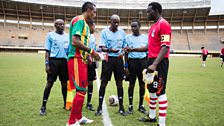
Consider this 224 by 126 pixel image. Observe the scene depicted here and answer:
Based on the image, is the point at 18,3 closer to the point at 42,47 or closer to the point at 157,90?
the point at 42,47

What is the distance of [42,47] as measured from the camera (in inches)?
1737

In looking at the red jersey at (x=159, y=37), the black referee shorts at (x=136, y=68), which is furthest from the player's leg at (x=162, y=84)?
the black referee shorts at (x=136, y=68)

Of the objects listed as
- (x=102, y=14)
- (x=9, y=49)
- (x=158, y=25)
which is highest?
(x=102, y=14)

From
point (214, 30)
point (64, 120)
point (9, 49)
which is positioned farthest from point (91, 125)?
point (214, 30)

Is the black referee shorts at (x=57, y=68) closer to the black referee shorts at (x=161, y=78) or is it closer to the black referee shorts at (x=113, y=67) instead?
the black referee shorts at (x=113, y=67)

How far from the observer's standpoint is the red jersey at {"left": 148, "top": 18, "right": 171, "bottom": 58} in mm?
3564

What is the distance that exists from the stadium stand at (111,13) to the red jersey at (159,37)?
43.2 meters

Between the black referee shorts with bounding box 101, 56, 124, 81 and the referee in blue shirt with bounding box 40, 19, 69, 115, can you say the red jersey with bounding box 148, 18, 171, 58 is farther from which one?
the referee in blue shirt with bounding box 40, 19, 69, 115

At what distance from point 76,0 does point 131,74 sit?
46.3 m

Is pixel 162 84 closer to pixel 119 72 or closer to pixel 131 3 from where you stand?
pixel 119 72

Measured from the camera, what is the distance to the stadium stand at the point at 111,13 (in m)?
45.9

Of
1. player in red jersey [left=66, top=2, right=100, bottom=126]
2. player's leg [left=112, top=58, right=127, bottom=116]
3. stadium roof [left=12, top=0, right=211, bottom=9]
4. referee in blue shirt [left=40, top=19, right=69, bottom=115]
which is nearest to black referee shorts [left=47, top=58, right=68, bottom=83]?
referee in blue shirt [left=40, top=19, right=69, bottom=115]

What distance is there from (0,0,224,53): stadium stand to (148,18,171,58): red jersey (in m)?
43.2

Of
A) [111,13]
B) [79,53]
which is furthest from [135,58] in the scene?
[111,13]
